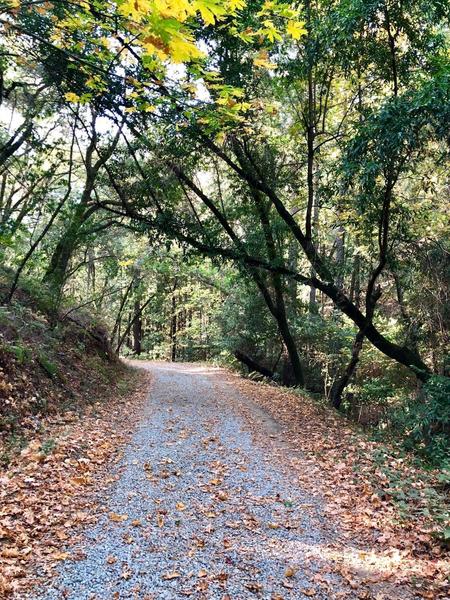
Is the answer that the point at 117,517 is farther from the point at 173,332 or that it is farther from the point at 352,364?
the point at 173,332

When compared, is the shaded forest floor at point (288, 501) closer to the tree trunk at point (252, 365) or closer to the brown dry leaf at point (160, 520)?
the brown dry leaf at point (160, 520)

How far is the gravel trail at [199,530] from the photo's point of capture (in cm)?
369

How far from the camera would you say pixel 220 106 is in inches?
184

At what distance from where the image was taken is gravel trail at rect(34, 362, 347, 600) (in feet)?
12.1

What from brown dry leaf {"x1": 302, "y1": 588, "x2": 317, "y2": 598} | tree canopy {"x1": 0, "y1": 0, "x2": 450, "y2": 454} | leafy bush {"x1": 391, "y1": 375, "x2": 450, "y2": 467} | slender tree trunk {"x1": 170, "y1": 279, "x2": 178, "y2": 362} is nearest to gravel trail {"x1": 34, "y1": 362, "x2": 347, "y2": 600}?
brown dry leaf {"x1": 302, "y1": 588, "x2": 317, "y2": 598}

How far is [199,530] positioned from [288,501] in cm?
136

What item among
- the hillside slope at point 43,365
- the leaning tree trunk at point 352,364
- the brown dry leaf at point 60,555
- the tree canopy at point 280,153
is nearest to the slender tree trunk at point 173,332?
the tree canopy at point 280,153

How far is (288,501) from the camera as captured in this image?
18.0 ft

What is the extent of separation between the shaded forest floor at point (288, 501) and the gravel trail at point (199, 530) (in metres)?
0.04

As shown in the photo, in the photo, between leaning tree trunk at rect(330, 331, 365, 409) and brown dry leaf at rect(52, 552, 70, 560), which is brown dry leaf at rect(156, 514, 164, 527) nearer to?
brown dry leaf at rect(52, 552, 70, 560)

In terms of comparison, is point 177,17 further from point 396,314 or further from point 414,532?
point 396,314

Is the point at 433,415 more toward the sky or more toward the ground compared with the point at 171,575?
more toward the sky

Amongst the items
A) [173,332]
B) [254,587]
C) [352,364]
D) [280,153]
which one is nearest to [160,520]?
[254,587]

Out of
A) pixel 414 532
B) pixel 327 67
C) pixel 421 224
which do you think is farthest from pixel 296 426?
pixel 327 67
